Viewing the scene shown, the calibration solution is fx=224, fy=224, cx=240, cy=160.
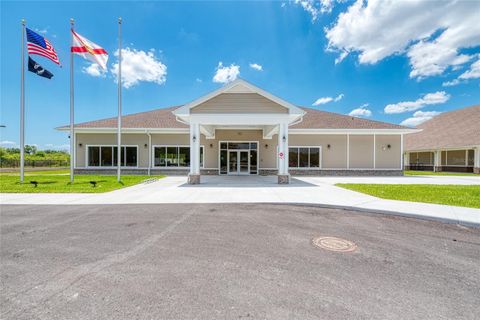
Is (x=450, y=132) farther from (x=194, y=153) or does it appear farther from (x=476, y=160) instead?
(x=194, y=153)

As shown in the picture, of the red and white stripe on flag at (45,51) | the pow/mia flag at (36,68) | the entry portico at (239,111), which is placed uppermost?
the red and white stripe on flag at (45,51)

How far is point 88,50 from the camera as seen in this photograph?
12.6 meters

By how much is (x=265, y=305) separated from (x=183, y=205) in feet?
17.8

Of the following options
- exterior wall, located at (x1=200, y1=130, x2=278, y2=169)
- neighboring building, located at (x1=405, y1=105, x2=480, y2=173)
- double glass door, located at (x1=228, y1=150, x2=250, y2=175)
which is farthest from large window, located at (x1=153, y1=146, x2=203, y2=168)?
neighboring building, located at (x1=405, y1=105, x2=480, y2=173)

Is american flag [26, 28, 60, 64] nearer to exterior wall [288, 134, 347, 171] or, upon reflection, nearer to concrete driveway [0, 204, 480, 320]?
concrete driveway [0, 204, 480, 320]

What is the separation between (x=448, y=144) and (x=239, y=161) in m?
22.4

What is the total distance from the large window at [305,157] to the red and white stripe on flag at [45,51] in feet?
55.5

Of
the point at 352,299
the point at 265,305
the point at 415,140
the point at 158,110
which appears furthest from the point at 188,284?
the point at 415,140

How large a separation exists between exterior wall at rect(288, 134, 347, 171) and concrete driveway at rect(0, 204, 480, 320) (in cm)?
1372

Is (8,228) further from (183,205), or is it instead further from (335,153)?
(335,153)

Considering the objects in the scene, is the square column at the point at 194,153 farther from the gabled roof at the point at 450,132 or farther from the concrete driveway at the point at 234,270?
the gabled roof at the point at 450,132

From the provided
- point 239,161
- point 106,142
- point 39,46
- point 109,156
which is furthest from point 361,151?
point 39,46

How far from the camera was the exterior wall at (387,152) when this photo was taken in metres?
19.0

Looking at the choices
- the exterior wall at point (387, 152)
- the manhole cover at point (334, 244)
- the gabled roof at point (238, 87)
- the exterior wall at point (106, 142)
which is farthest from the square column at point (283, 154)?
the exterior wall at point (106, 142)
